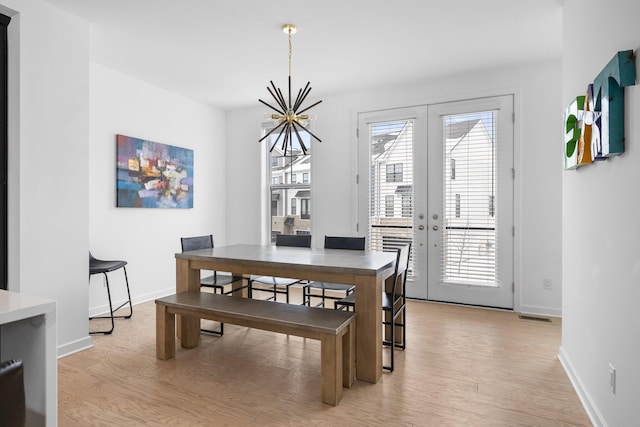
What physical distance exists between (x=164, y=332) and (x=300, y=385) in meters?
1.08

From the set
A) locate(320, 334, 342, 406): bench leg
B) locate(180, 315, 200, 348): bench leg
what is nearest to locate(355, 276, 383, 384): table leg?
locate(320, 334, 342, 406): bench leg

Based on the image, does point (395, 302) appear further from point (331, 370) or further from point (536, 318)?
point (536, 318)

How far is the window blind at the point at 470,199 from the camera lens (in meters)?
4.12

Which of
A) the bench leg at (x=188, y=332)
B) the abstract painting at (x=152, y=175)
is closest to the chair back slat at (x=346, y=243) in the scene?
the bench leg at (x=188, y=332)

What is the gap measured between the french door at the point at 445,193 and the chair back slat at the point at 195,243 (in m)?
1.95

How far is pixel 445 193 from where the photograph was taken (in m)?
4.31

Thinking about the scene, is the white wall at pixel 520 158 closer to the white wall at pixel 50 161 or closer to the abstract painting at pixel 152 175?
the abstract painting at pixel 152 175

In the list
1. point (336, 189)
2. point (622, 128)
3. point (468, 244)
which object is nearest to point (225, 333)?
point (336, 189)

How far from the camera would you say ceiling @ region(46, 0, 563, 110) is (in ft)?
9.37

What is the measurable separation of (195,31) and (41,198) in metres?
1.79

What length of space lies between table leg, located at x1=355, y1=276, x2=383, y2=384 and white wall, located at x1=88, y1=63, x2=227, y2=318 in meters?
2.90

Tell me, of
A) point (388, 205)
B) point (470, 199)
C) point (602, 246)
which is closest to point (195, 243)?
point (388, 205)

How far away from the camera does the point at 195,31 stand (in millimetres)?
3209

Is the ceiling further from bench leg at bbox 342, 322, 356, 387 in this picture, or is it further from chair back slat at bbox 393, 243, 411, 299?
bench leg at bbox 342, 322, 356, 387
